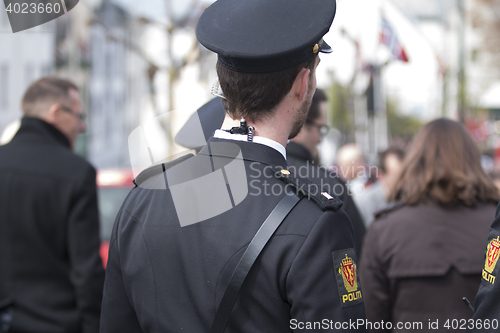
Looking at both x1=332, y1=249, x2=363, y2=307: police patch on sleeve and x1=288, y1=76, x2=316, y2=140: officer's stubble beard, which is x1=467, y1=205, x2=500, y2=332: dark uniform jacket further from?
x1=288, y1=76, x2=316, y2=140: officer's stubble beard

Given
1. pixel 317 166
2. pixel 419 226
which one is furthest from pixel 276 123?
pixel 317 166

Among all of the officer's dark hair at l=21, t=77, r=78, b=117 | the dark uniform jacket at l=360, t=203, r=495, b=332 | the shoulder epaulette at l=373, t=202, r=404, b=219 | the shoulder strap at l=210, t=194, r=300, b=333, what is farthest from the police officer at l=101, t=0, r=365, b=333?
the officer's dark hair at l=21, t=77, r=78, b=117

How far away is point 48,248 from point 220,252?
160cm

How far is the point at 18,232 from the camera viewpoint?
97.7 inches

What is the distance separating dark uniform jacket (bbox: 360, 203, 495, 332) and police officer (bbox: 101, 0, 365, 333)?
110 centimetres

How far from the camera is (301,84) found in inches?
53.8

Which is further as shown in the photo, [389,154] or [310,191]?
[389,154]

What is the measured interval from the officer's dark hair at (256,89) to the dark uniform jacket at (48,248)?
153cm

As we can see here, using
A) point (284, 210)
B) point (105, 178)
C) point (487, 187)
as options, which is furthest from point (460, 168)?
point (105, 178)

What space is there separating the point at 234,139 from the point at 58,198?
5.11ft

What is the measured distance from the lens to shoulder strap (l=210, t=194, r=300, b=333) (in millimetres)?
1215

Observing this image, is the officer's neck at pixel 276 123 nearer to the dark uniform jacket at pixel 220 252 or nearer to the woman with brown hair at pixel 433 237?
the dark uniform jacket at pixel 220 252

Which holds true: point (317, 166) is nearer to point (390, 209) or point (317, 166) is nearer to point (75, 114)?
point (390, 209)

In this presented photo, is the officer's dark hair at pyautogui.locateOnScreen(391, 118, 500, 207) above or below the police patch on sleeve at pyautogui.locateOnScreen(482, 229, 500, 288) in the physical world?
above
